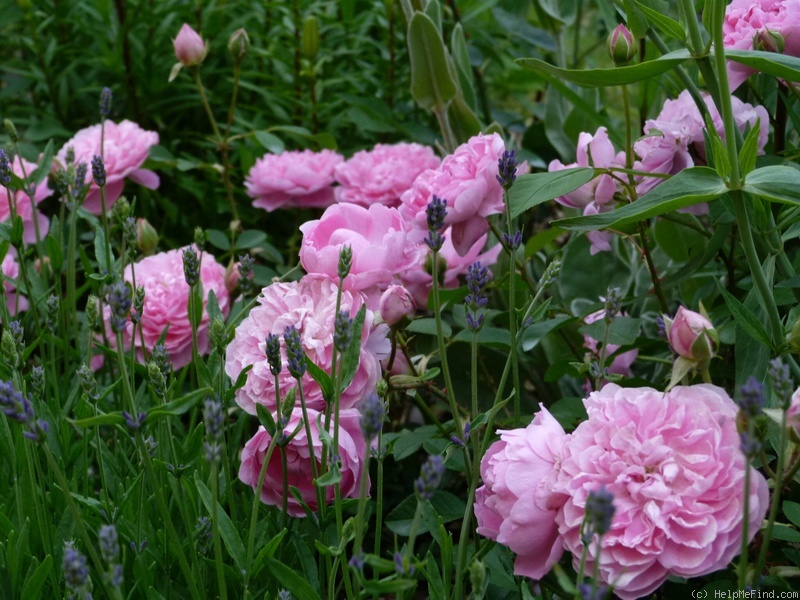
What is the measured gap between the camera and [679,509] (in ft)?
1.72

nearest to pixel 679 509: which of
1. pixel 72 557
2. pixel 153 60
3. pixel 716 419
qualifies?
pixel 716 419

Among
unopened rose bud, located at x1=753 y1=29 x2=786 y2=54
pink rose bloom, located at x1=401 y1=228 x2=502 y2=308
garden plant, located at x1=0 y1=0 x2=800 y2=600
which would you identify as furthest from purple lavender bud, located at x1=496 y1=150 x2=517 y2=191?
unopened rose bud, located at x1=753 y1=29 x2=786 y2=54

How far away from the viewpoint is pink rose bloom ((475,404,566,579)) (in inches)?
21.8

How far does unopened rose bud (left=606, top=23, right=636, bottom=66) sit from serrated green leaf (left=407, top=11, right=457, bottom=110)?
0.85 ft

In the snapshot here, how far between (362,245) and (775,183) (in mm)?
300

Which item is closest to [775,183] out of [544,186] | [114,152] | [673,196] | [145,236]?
[673,196]

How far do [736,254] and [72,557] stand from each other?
2.37 feet

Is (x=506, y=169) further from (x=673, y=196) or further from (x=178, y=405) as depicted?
(x=178, y=405)

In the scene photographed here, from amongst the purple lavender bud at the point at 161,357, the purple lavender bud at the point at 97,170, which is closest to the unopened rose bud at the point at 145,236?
the purple lavender bud at the point at 97,170

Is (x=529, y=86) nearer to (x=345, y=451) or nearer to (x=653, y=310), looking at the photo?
(x=653, y=310)

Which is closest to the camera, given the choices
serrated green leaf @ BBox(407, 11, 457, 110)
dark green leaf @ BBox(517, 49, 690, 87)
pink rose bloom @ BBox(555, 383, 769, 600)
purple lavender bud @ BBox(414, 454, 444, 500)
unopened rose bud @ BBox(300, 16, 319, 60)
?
purple lavender bud @ BBox(414, 454, 444, 500)

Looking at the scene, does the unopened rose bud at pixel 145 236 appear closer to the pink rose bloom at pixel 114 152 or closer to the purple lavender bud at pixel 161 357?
the pink rose bloom at pixel 114 152

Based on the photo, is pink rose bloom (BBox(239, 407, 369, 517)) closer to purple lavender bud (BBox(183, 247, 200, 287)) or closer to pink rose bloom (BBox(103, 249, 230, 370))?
purple lavender bud (BBox(183, 247, 200, 287))

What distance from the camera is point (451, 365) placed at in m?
0.99
